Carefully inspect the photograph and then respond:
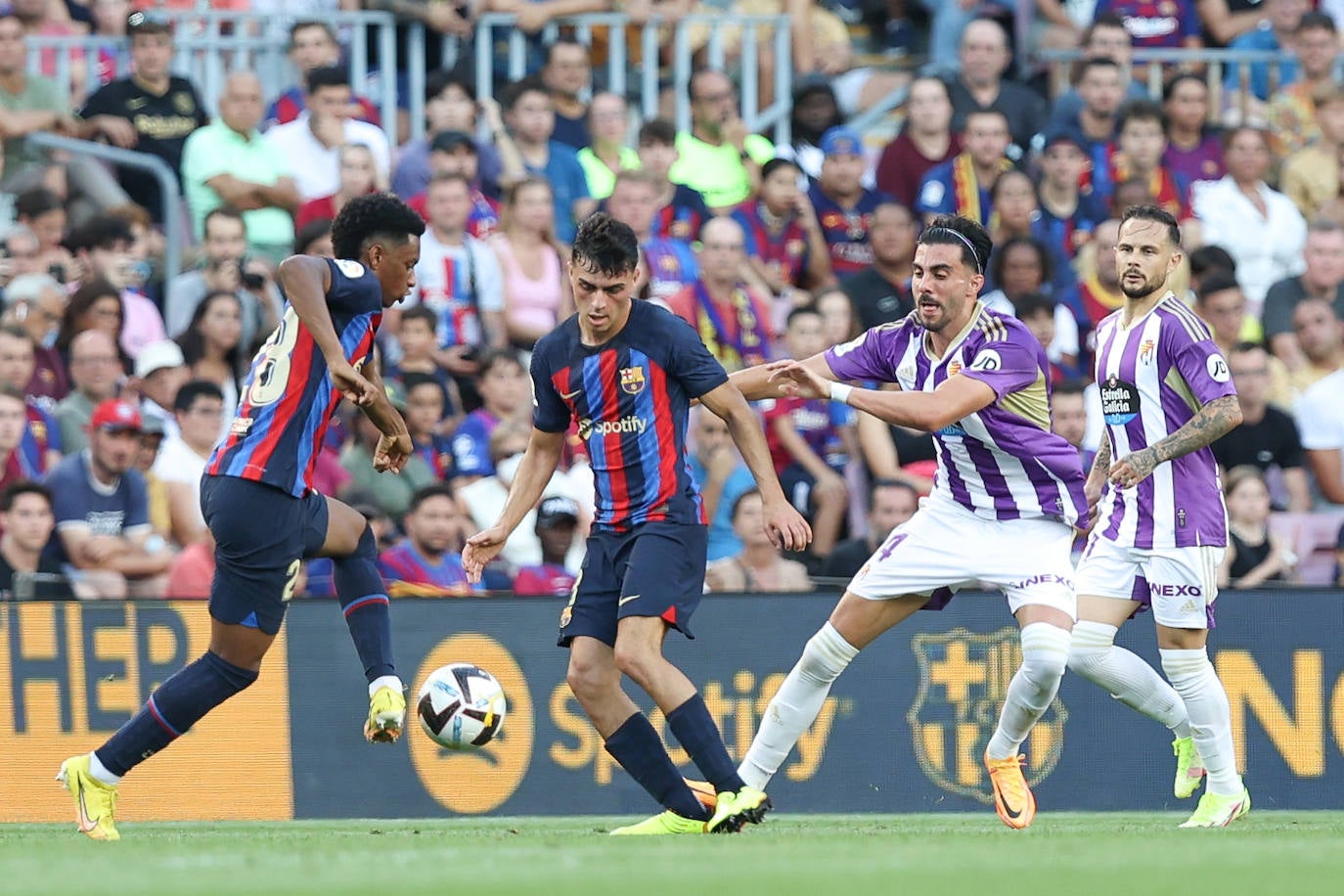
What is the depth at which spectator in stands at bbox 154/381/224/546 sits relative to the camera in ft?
41.0

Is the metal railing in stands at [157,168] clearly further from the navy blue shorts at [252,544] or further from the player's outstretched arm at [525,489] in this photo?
the player's outstretched arm at [525,489]

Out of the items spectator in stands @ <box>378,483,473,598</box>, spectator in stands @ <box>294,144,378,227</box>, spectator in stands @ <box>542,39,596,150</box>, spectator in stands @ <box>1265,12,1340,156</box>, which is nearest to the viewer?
spectator in stands @ <box>378,483,473,598</box>

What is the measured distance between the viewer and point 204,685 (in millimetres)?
8492

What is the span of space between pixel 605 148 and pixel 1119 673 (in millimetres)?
7251

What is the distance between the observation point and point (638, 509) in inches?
331

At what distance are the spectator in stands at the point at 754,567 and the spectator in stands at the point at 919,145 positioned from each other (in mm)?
3971

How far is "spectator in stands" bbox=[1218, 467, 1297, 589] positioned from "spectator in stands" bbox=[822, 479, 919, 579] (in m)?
1.89

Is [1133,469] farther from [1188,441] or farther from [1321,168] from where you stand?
[1321,168]

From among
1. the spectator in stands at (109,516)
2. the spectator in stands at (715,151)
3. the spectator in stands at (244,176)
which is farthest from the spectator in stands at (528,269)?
the spectator in stands at (109,516)

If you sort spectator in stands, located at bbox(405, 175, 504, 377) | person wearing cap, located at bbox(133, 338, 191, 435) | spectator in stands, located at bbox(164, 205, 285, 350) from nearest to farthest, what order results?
person wearing cap, located at bbox(133, 338, 191, 435) < spectator in stands, located at bbox(164, 205, 285, 350) < spectator in stands, located at bbox(405, 175, 504, 377)

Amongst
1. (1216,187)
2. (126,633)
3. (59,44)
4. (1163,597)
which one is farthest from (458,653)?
(1216,187)

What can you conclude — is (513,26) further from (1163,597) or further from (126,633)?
(1163,597)

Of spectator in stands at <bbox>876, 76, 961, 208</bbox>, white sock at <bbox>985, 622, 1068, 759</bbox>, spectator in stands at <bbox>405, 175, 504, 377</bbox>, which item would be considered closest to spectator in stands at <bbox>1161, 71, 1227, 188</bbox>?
spectator in stands at <bbox>876, 76, 961, 208</bbox>

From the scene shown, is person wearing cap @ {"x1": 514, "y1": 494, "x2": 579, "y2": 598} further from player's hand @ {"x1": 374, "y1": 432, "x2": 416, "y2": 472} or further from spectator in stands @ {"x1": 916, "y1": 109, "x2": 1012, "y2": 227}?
spectator in stands @ {"x1": 916, "y1": 109, "x2": 1012, "y2": 227}
